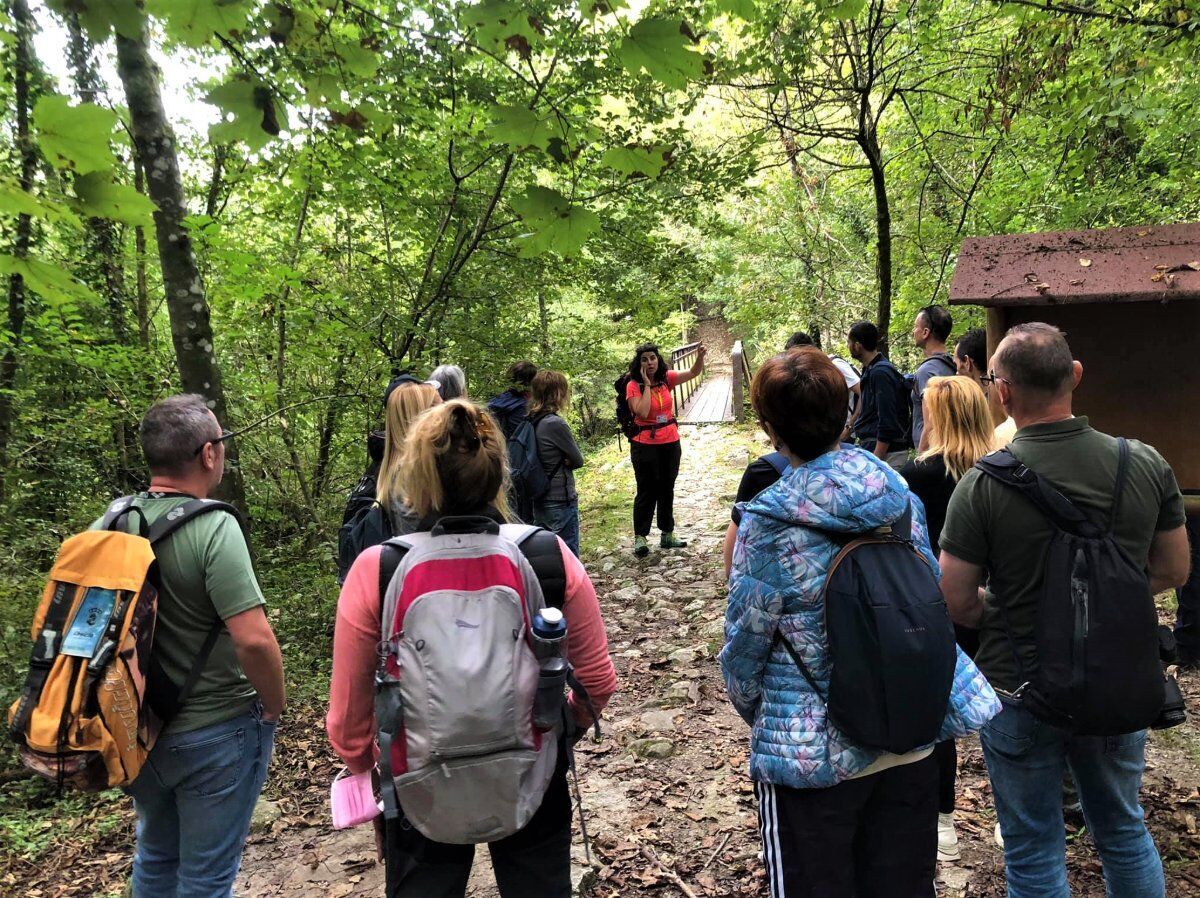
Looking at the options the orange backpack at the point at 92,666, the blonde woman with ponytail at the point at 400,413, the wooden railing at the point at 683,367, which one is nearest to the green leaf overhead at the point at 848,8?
the blonde woman with ponytail at the point at 400,413

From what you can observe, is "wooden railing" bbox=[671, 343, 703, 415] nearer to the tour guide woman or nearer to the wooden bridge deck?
the wooden bridge deck

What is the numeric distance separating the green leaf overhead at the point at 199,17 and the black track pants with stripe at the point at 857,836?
2530mm

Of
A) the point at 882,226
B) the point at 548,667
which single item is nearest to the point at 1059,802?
the point at 548,667

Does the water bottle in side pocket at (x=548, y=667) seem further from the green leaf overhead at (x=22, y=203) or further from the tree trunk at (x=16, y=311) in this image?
the tree trunk at (x=16, y=311)

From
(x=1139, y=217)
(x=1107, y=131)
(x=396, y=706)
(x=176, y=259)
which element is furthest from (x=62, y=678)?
(x=1139, y=217)

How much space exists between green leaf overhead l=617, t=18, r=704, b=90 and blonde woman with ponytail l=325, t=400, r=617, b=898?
1054 millimetres

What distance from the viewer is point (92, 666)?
1.86 m

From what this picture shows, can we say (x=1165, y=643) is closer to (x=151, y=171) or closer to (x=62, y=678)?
(x=62, y=678)

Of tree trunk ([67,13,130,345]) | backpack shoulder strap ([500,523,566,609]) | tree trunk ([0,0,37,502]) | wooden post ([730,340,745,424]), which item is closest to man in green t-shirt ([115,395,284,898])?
backpack shoulder strap ([500,523,566,609])

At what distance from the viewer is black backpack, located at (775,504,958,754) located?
162 cm

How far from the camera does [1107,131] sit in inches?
216

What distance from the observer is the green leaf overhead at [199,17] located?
182 cm

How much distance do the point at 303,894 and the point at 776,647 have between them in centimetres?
270

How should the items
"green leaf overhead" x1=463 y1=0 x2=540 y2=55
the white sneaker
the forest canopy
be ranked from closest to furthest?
1. "green leaf overhead" x1=463 y1=0 x2=540 y2=55
2. the white sneaker
3. the forest canopy
